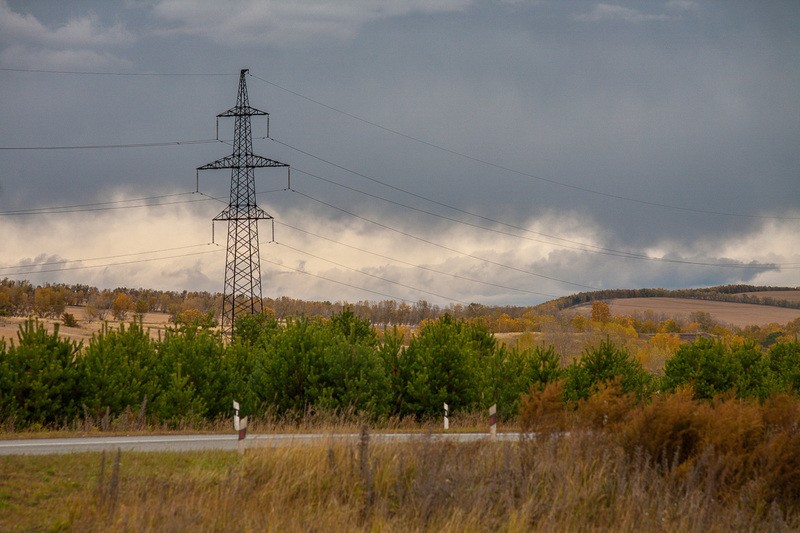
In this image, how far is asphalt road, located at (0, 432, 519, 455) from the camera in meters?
16.1

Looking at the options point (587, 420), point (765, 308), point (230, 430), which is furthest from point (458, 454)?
point (765, 308)

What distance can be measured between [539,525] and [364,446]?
3.31 m

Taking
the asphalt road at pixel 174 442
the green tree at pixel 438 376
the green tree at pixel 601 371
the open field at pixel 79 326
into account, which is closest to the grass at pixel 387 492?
the asphalt road at pixel 174 442

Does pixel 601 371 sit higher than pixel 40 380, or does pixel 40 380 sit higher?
pixel 40 380

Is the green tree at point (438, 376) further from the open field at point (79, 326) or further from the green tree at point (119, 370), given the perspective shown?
the open field at point (79, 326)

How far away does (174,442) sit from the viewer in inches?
810

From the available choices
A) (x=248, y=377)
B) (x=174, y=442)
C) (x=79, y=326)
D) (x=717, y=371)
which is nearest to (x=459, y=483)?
(x=174, y=442)

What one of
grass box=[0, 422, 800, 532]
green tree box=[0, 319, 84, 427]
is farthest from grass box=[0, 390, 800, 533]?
green tree box=[0, 319, 84, 427]

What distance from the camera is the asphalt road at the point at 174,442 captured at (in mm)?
16141

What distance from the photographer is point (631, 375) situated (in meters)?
40.5

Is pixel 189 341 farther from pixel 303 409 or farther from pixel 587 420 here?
pixel 587 420

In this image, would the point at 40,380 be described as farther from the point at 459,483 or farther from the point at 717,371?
the point at 717,371

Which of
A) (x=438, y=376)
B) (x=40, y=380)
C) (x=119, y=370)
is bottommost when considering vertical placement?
(x=438, y=376)

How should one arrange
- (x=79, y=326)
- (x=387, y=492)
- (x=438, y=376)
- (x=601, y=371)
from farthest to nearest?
(x=79, y=326) < (x=601, y=371) < (x=438, y=376) < (x=387, y=492)
